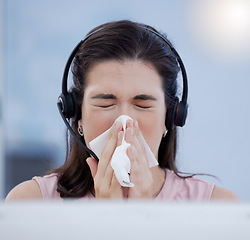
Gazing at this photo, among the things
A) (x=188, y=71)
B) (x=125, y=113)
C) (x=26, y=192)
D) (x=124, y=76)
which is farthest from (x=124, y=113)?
(x=188, y=71)

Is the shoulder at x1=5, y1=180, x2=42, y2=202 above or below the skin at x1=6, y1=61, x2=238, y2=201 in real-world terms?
below

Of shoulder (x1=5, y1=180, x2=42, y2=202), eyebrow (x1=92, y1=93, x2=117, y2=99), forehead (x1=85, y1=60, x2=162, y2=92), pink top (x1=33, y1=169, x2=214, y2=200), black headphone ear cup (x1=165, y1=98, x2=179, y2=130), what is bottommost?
shoulder (x1=5, y1=180, x2=42, y2=202)

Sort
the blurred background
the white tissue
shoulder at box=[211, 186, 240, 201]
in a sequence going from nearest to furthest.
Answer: the white tissue
shoulder at box=[211, 186, 240, 201]
the blurred background

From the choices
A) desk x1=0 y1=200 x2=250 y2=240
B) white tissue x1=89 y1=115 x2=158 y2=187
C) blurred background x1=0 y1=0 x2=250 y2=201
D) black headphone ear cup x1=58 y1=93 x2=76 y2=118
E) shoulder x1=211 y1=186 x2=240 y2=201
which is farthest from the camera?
blurred background x1=0 y1=0 x2=250 y2=201

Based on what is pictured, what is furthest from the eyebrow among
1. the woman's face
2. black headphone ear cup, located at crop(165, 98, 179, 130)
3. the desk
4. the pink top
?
the desk

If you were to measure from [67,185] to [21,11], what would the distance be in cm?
120

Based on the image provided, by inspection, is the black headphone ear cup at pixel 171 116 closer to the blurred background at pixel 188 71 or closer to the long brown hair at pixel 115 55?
the long brown hair at pixel 115 55

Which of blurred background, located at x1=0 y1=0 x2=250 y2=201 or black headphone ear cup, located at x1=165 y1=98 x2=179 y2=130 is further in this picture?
blurred background, located at x1=0 y1=0 x2=250 y2=201

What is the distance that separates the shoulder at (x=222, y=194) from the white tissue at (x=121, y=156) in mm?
360

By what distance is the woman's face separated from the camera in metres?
1.01

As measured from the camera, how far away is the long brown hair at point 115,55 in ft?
3.65

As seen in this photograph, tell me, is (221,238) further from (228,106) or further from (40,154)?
(40,154)

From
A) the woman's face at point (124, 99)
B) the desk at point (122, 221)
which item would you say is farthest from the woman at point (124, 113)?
the desk at point (122, 221)

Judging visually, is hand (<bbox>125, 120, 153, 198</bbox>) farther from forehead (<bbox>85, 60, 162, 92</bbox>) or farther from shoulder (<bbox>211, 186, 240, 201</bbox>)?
shoulder (<bbox>211, 186, 240, 201</bbox>)
